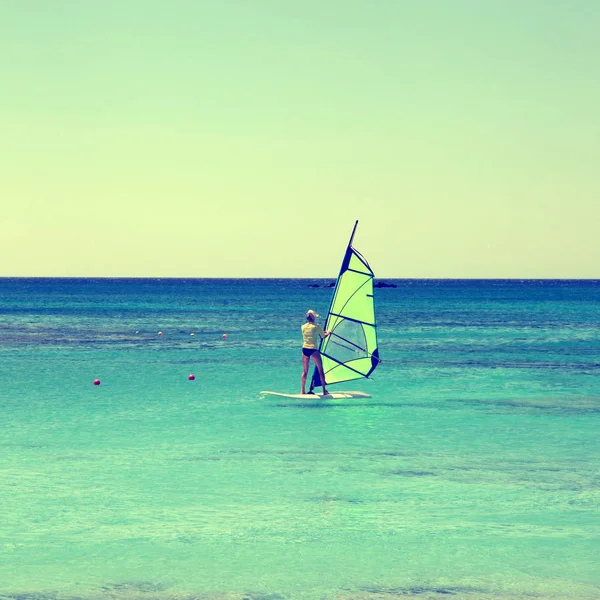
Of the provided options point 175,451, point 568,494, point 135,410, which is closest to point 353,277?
point 135,410

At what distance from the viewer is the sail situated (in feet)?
74.3

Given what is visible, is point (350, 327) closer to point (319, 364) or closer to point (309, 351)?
point (319, 364)

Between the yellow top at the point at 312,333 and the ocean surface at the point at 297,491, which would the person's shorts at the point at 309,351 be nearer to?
the yellow top at the point at 312,333

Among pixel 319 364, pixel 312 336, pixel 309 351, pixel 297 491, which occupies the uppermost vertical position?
pixel 312 336

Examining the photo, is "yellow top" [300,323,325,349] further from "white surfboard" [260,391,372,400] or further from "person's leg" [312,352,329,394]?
"white surfboard" [260,391,372,400]

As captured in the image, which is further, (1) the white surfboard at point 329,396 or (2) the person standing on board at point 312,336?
(1) the white surfboard at point 329,396

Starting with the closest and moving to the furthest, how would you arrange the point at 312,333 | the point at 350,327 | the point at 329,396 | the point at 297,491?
the point at 297,491
the point at 312,333
the point at 329,396
the point at 350,327

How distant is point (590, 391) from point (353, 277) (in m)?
7.38

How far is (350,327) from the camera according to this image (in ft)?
76.0

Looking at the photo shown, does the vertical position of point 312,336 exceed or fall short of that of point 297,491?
it exceeds it

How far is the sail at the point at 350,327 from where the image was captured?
74.3 feet

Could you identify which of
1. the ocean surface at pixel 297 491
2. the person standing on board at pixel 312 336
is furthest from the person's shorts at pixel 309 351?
the ocean surface at pixel 297 491

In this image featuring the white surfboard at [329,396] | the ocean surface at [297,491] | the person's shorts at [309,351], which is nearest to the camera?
the ocean surface at [297,491]

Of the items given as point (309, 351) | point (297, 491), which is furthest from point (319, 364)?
point (297, 491)
